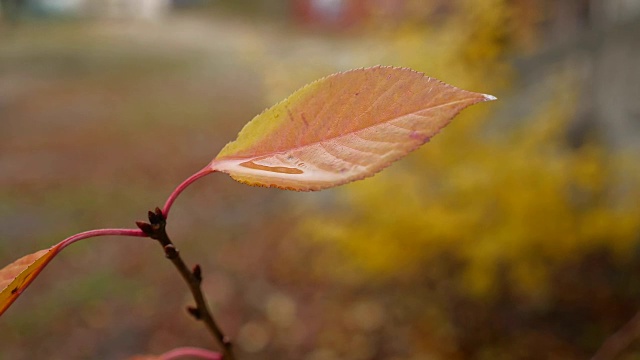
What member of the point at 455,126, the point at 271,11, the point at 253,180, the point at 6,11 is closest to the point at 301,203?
the point at 271,11

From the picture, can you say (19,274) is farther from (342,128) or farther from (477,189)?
(477,189)

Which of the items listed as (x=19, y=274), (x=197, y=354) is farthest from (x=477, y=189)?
(x=19, y=274)

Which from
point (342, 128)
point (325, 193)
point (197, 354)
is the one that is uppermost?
point (342, 128)

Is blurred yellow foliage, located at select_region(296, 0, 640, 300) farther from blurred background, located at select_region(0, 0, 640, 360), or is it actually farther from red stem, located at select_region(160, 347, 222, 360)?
red stem, located at select_region(160, 347, 222, 360)

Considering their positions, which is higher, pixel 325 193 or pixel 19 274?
pixel 19 274

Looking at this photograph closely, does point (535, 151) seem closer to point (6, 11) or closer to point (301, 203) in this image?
point (301, 203)

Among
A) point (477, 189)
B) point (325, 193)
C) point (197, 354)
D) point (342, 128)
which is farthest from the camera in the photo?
point (325, 193)

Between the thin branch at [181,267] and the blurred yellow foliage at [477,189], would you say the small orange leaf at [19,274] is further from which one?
the blurred yellow foliage at [477,189]

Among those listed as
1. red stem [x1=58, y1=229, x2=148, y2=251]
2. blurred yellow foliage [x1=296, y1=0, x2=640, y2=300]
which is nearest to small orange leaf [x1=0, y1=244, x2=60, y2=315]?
red stem [x1=58, y1=229, x2=148, y2=251]
